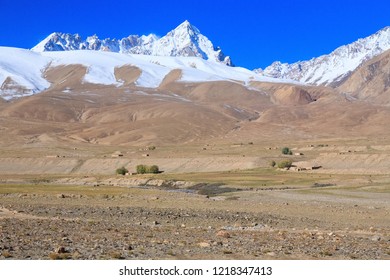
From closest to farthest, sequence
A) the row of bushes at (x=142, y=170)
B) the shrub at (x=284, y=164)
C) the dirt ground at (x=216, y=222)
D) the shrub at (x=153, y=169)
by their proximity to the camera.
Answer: the dirt ground at (x=216, y=222)
the shrub at (x=284, y=164)
the row of bushes at (x=142, y=170)
the shrub at (x=153, y=169)

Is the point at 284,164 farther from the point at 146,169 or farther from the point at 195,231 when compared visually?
the point at 195,231

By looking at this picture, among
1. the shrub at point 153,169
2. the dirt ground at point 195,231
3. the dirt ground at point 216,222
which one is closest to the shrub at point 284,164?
the dirt ground at point 216,222

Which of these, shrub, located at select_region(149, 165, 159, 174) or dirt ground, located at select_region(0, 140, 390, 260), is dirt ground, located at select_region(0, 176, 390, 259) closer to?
dirt ground, located at select_region(0, 140, 390, 260)

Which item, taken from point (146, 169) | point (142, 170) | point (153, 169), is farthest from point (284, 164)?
point (142, 170)

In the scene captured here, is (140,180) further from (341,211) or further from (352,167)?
(341,211)

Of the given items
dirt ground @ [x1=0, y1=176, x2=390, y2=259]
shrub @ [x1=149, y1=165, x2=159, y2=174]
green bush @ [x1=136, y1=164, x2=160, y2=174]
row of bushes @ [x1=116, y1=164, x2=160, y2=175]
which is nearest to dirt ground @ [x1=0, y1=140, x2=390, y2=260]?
dirt ground @ [x1=0, y1=176, x2=390, y2=259]

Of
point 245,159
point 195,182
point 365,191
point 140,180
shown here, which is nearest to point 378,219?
point 365,191

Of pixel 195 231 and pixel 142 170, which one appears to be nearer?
pixel 195 231

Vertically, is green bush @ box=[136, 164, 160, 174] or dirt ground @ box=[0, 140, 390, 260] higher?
green bush @ box=[136, 164, 160, 174]

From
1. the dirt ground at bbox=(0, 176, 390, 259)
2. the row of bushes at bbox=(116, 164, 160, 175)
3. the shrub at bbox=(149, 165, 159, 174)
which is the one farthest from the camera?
the shrub at bbox=(149, 165, 159, 174)

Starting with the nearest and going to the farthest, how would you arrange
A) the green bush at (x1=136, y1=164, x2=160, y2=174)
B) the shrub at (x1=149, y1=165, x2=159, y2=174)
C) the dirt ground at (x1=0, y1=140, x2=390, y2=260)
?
the dirt ground at (x1=0, y1=140, x2=390, y2=260) → the green bush at (x1=136, y1=164, x2=160, y2=174) → the shrub at (x1=149, y1=165, x2=159, y2=174)

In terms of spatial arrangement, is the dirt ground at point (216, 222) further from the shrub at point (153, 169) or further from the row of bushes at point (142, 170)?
the shrub at point (153, 169)
